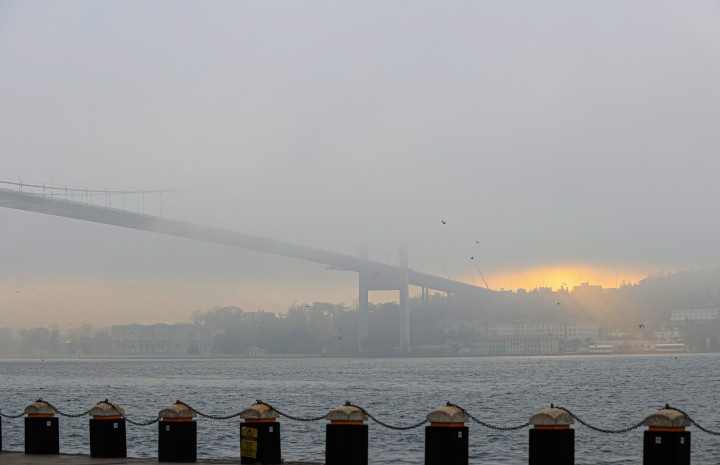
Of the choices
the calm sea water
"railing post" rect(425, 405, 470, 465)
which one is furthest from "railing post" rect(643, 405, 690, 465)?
the calm sea water

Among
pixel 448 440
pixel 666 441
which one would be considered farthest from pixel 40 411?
pixel 666 441

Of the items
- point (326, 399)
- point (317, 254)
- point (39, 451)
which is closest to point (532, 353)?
point (317, 254)

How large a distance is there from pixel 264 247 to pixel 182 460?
241 feet

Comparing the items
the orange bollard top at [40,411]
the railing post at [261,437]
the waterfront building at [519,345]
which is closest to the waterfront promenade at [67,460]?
the railing post at [261,437]

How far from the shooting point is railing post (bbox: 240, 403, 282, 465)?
34.8 ft

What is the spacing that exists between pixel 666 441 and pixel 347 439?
9.49 feet

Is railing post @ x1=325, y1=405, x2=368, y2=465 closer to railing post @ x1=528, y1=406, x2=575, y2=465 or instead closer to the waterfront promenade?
the waterfront promenade

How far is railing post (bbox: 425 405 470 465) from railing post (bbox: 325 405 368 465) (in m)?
0.66

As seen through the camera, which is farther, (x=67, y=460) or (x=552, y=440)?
(x=67, y=460)

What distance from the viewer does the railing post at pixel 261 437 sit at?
10.6 m

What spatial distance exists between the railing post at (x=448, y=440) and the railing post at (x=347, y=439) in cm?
66

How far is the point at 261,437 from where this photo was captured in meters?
10.6

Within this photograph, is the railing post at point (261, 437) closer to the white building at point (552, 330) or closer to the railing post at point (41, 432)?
the railing post at point (41, 432)

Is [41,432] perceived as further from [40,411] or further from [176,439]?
[176,439]
